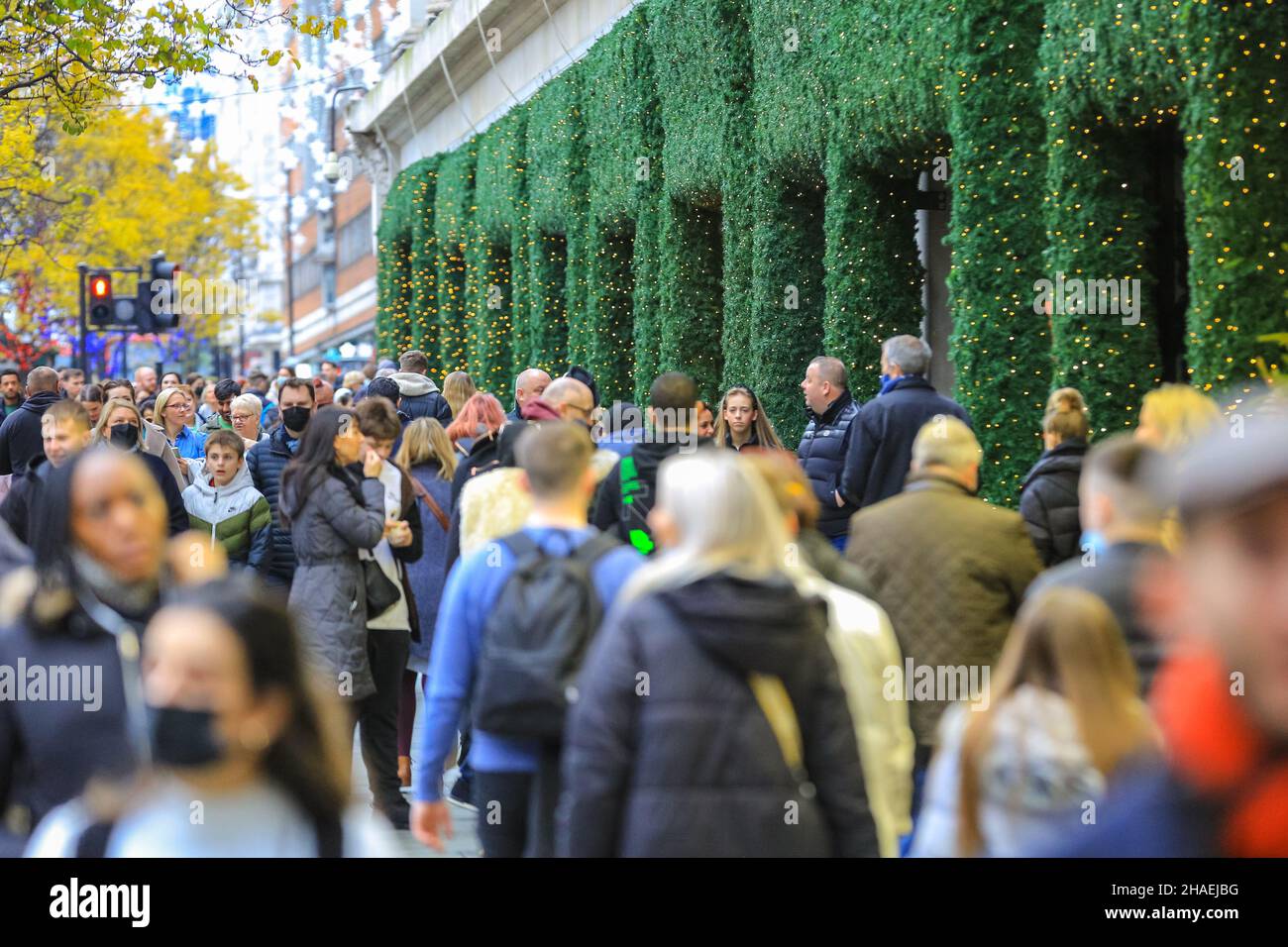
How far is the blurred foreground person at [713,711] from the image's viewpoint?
4.75m

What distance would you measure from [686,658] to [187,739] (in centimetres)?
156

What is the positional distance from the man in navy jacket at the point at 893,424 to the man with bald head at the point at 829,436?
0.64 meters

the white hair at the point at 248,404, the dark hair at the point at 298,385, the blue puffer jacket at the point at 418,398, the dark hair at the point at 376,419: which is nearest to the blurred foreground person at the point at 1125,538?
the dark hair at the point at 376,419

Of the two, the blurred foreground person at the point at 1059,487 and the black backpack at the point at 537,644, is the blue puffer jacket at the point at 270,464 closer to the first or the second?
the blurred foreground person at the point at 1059,487

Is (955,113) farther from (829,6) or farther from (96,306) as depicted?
(96,306)

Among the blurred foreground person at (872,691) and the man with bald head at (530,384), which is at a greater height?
the man with bald head at (530,384)

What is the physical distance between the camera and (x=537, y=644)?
5.90 metres

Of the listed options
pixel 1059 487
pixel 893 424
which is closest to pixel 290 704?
pixel 1059 487

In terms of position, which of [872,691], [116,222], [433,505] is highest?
[116,222]

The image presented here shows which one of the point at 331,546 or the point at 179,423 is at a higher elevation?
the point at 179,423

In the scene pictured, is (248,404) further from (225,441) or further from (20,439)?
(225,441)

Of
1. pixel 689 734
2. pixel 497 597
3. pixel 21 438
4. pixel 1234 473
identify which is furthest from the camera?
pixel 21 438

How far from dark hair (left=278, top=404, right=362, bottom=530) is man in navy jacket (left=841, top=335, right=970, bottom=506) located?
10.4 ft
